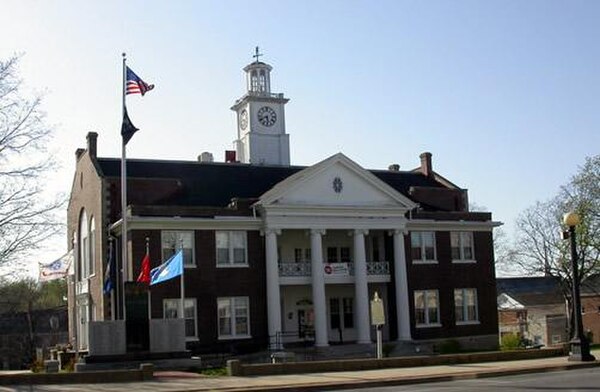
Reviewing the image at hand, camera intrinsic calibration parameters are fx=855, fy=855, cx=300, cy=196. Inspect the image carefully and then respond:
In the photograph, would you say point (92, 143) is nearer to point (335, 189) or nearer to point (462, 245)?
point (335, 189)

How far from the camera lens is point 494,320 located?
1961 inches

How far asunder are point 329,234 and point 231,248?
656 centimetres

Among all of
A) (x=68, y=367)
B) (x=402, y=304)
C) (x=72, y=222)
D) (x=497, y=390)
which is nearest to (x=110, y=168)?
(x=72, y=222)

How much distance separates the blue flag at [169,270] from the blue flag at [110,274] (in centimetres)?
406

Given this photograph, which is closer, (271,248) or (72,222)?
(271,248)

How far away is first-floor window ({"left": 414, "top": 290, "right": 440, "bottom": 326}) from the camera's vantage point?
47.7 metres

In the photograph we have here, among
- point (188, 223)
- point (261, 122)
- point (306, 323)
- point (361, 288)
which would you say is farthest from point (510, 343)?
point (261, 122)

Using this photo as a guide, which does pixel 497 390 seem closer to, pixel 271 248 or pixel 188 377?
pixel 188 377

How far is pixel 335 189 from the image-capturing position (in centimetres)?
4531

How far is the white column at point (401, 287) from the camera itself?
151 feet

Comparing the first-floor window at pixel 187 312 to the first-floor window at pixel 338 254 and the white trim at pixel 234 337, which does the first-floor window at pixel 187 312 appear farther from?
the first-floor window at pixel 338 254

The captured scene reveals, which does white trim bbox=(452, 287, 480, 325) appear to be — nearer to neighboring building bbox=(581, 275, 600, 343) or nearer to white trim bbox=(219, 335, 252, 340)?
white trim bbox=(219, 335, 252, 340)

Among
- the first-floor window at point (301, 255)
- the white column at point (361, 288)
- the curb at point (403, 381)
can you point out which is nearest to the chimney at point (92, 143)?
the first-floor window at point (301, 255)

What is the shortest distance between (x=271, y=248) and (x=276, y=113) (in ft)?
67.5
